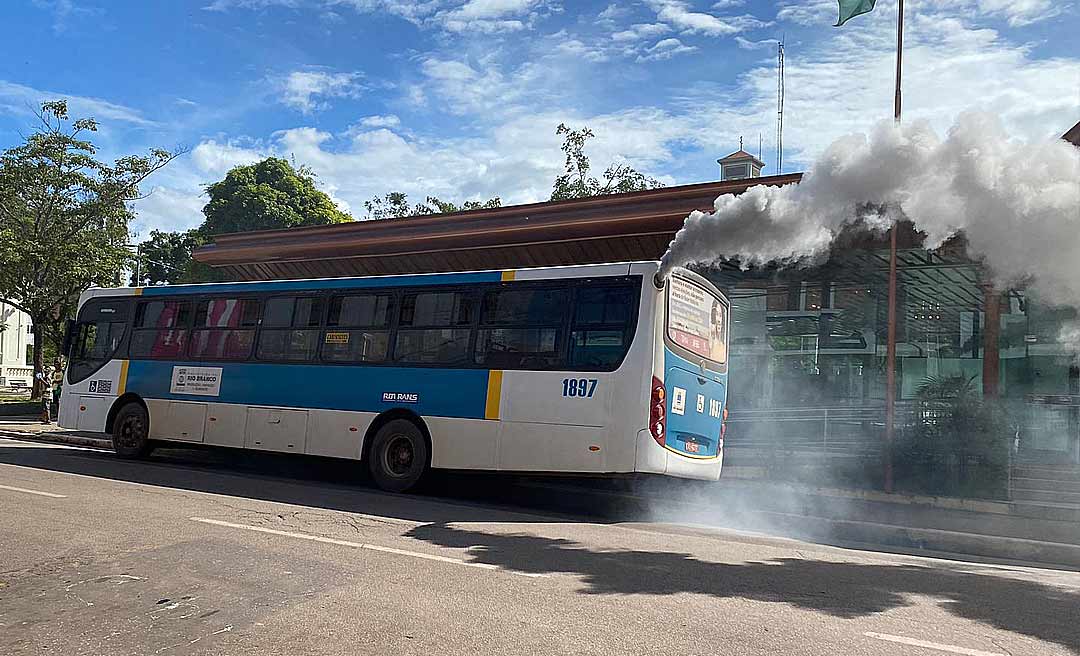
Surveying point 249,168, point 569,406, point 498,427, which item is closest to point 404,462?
point 498,427

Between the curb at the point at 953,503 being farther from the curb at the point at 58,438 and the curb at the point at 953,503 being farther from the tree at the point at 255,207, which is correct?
the tree at the point at 255,207

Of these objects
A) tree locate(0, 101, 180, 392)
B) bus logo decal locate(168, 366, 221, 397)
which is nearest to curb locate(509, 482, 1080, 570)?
bus logo decal locate(168, 366, 221, 397)

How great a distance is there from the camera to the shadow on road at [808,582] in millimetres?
6109

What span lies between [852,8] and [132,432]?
43.4ft

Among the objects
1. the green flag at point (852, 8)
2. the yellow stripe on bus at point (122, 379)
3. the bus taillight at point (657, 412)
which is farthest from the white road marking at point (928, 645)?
the yellow stripe on bus at point (122, 379)

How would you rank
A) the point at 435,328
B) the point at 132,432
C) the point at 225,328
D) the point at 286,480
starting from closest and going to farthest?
the point at 435,328 < the point at 286,480 < the point at 225,328 < the point at 132,432

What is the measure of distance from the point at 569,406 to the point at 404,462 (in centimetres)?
261

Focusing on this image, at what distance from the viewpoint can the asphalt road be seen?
17.0 ft

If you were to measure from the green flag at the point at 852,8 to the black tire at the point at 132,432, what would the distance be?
12605 mm

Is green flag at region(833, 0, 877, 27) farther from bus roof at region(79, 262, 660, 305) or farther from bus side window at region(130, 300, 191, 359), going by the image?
bus side window at region(130, 300, 191, 359)

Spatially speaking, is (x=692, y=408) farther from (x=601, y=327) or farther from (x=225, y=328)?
(x=225, y=328)

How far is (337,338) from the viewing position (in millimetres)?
12430

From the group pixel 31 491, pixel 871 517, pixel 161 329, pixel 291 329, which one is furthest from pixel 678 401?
pixel 161 329

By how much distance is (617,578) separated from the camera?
686cm
